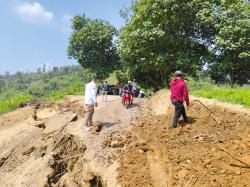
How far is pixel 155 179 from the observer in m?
9.98

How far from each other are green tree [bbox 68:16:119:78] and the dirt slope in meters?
18.3

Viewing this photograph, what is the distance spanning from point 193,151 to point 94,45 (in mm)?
26920

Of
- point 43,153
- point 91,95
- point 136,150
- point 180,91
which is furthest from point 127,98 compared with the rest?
point 136,150

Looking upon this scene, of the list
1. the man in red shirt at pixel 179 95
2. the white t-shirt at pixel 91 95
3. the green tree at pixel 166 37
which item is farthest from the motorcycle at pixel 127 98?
the green tree at pixel 166 37

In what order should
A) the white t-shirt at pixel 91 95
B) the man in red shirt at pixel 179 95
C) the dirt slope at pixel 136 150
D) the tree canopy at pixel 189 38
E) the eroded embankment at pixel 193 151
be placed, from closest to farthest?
the eroded embankment at pixel 193 151, the dirt slope at pixel 136 150, the man in red shirt at pixel 179 95, the white t-shirt at pixel 91 95, the tree canopy at pixel 189 38

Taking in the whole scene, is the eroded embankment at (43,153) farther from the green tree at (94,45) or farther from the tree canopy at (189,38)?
the green tree at (94,45)

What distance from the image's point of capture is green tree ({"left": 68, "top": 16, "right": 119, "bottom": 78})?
36250mm

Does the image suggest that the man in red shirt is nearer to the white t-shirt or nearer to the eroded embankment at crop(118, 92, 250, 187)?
the eroded embankment at crop(118, 92, 250, 187)

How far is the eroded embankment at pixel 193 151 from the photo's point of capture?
31.7ft

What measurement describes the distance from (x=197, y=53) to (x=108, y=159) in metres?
17.1

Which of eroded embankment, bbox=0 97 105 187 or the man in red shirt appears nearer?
eroded embankment, bbox=0 97 105 187

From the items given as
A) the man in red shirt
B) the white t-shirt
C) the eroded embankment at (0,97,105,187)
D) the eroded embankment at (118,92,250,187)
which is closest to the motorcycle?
the eroded embankment at (0,97,105,187)

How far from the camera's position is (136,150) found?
1155 centimetres

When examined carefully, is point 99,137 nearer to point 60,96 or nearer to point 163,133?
point 163,133
